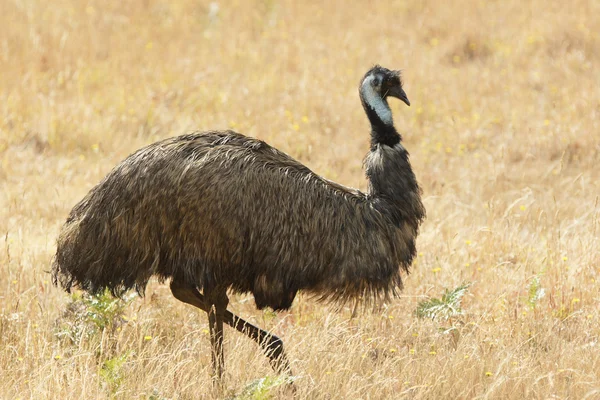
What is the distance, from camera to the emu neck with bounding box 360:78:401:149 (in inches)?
222

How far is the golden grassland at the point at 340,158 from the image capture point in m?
5.54

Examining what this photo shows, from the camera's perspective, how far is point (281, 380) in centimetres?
492

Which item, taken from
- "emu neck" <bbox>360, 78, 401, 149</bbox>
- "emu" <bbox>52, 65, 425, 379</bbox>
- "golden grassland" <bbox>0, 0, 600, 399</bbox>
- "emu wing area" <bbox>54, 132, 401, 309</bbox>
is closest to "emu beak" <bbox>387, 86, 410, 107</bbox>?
"emu neck" <bbox>360, 78, 401, 149</bbox>

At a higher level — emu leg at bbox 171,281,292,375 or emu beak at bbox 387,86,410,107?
emu beak at bbox 387,86,410,107

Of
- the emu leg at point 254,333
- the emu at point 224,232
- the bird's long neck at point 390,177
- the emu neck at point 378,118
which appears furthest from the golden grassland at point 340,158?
the emu neck at point 378,118

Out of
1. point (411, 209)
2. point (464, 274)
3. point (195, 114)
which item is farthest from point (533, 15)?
point (411, 209)

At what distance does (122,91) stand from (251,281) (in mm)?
6373

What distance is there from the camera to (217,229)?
16.7 feet

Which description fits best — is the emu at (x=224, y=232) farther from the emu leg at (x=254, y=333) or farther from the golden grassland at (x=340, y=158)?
the golden grassland at (x=340, y=158)

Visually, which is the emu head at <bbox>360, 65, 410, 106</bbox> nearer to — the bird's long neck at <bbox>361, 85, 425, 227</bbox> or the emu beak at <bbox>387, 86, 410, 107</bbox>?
the emu beak at <bbox>387, 86, 410, 107</bbox>

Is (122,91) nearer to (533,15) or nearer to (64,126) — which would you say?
(64,126)

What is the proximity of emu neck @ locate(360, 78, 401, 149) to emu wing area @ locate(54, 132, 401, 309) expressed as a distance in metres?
0.48

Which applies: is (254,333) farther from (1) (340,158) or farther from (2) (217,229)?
(1) (340,158)

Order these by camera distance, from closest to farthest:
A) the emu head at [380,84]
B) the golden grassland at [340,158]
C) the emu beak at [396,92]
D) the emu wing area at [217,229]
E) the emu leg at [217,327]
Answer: the emu wing area at [217,229] → the emu leg at [217,327] → the golden grassland at [340,158] → the emu head at [380,84] → the emu beak at [396,92]
